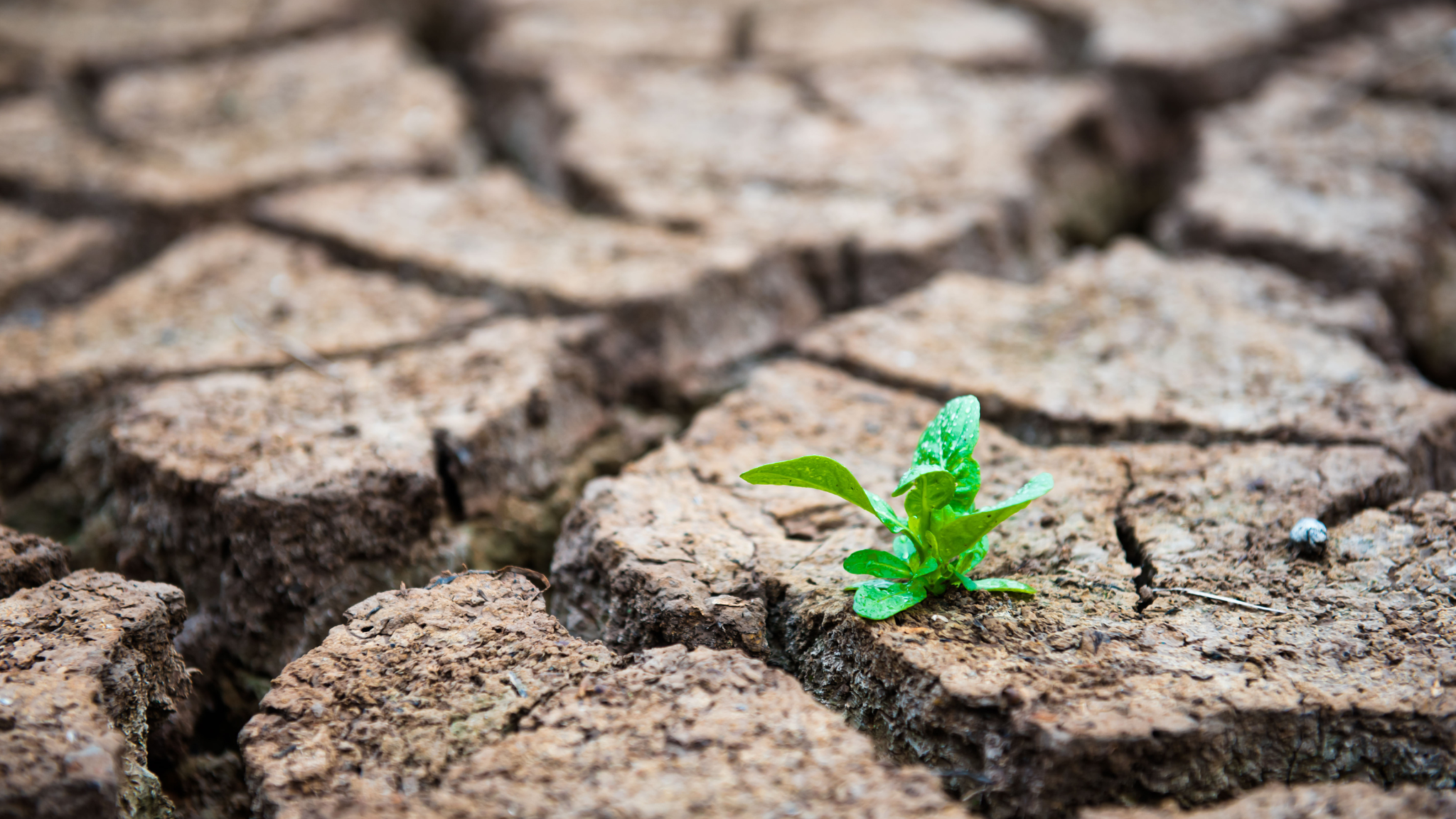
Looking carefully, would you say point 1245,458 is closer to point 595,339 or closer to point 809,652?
point 809,652

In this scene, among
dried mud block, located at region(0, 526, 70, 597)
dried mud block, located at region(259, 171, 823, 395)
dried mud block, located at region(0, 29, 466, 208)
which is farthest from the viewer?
dried mud block, located at region(0, 29, 466, 208)

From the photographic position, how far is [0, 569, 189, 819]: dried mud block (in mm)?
914

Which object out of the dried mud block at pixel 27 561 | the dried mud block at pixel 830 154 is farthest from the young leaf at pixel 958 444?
the dried mud block at pixel 27 561

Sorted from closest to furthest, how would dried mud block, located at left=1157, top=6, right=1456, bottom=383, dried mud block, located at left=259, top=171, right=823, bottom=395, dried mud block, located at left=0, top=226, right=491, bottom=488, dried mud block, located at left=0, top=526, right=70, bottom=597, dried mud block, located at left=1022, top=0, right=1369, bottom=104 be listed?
dried mud block, located at left=0, top=526, right=70, bottom=597, dried mud block, located at left=0, top=226, right=491, bottom=488, dried mud block, located at left=259, top=171, right=823, bottom=395, dried mud block, located at left=1157, top=6, right=1456, bottom=383, dried mud block, located at left=1022, top=0, right=1369, bottom=104

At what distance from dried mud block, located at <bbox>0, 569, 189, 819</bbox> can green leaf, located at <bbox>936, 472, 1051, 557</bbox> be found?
86 cm

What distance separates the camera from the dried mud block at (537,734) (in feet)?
3.00

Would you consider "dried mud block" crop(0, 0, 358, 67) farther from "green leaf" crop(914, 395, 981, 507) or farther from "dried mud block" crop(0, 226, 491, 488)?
"green leaf" crop(914, 395, 981, 507)

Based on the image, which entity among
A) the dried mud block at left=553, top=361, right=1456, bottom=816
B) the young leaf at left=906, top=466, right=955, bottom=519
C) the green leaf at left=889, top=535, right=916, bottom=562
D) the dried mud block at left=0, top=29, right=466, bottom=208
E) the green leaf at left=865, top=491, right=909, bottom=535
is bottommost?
the dried mud block at left=553, top=361, right=1456, bottom=816

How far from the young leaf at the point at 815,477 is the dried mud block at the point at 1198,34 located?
72.8 inches

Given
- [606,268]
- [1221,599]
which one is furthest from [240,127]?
[1221,599]

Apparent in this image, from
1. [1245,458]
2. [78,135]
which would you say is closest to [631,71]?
[78,135]

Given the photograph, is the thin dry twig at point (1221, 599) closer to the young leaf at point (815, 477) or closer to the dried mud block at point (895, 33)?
the young leaf at point (815, 477)

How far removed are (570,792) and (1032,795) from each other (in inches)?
17.2

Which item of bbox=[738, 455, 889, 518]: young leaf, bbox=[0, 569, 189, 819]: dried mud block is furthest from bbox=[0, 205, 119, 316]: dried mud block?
bbox=[738, 455, 889, 518]: young leaf
